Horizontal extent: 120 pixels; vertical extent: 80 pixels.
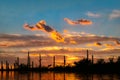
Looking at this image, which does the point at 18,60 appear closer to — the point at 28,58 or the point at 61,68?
the point at 28,58

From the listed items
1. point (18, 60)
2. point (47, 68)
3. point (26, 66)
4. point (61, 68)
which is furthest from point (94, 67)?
point (18, 60)

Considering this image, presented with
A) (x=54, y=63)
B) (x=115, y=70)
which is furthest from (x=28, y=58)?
(x=115, y=70)

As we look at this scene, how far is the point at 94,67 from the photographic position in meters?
102

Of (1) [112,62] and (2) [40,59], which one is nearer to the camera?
(1) [112,62]

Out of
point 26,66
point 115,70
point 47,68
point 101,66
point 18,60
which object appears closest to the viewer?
point 115,70

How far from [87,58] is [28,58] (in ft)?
117

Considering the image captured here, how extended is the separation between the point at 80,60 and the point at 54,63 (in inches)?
716

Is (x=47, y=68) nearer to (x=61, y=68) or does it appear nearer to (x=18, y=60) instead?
(x=61, y=68)

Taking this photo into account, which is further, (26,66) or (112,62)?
(26,66)

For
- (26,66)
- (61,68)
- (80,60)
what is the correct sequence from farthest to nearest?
(26,66)
(61,68)
(80,60)

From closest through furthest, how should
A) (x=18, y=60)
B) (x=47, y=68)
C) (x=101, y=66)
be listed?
1. (x=101, y=66)
2. (x=47, y=68)
3. (x=18, y=60)

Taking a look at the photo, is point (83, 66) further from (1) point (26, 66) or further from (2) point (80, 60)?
(1) point (26, 66)

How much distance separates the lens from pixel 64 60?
127562mm

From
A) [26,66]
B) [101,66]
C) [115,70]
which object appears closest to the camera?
[115,70]
